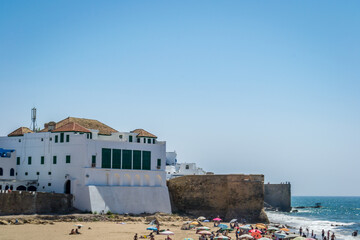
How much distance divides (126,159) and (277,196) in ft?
118

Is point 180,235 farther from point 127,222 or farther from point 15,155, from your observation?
point 15,155

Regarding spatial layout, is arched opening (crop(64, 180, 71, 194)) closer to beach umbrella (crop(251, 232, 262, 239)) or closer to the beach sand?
the beach sand

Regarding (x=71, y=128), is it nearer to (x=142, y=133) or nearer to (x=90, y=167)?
(x=90, y=167)

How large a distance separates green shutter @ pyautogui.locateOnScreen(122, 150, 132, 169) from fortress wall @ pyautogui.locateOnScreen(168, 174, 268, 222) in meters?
6.49

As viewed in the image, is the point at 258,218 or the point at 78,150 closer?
the point at 78,150

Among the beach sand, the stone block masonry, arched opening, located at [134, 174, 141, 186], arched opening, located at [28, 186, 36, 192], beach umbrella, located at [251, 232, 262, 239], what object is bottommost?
beach umbrella, located at [251, 232, 262, 239]

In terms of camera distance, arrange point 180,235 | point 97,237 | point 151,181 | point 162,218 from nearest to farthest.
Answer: point 97,237 < point 180,235 < point 162,218 < point 151,181

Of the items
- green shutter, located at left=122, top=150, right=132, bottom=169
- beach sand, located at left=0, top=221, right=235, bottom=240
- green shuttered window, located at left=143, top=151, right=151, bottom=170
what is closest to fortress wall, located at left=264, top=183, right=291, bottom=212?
green shuttered window, located at left=143, top=151, right=151, bottom=170

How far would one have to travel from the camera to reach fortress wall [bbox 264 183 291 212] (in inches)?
3035

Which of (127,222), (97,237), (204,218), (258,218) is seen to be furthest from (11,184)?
(258,218)

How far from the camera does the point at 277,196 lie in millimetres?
77438

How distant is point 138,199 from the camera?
47.5 meters

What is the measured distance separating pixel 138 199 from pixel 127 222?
16.3ft

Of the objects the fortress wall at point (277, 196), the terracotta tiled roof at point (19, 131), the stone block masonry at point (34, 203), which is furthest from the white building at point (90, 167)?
the fortress wall at point (277, 196)
